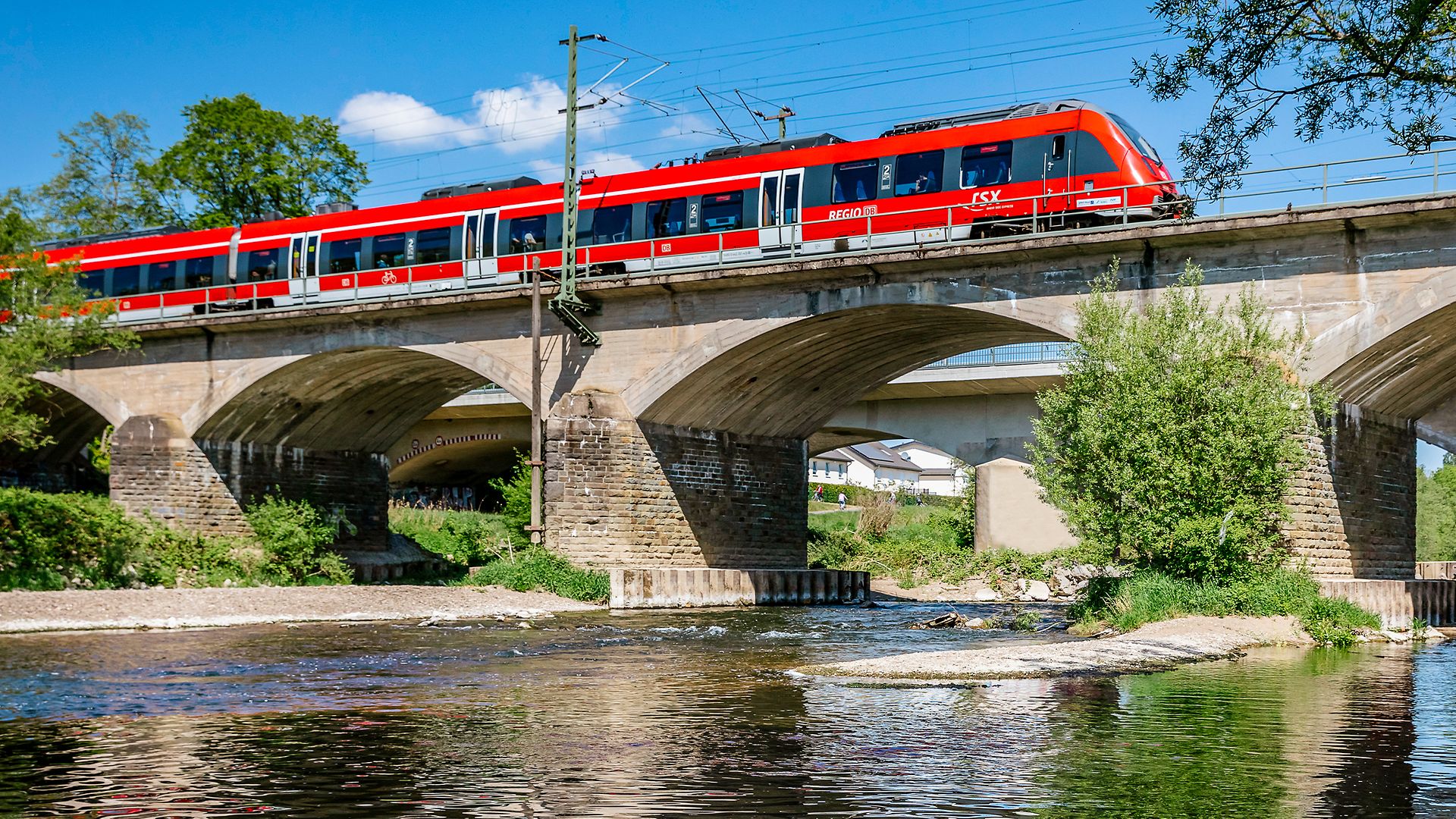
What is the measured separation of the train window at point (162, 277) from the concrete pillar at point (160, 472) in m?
4.05

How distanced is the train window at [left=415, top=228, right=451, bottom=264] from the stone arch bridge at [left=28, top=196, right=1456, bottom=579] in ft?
6.01

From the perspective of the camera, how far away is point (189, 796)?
9.59 m

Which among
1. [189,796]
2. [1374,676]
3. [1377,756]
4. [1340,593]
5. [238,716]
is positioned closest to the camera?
[189,796]

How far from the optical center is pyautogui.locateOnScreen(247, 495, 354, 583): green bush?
38688 millimetres

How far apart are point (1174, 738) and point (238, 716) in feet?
28.4

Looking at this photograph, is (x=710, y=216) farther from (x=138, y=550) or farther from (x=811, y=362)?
(x=138, y=550)

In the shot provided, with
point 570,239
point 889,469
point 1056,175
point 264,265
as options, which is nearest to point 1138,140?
point 1056,175

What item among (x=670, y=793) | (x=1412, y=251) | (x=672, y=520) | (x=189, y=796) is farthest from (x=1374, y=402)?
(x=189, y=796)

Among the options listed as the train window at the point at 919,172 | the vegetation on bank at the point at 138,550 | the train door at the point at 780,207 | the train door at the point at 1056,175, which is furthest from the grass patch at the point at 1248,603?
the vegetation on bank at the point at 138,550

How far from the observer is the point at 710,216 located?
109 feet

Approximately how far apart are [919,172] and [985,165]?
4.83ft

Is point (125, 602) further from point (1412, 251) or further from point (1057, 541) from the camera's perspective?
point (1057, 541)

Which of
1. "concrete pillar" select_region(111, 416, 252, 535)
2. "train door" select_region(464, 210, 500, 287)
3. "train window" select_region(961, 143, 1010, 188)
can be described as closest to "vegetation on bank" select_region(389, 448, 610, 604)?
"train door" select_region(464, 210, 500, 287)

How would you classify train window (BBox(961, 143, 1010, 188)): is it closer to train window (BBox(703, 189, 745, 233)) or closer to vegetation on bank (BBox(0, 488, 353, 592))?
train window (BBox(703, 189, 745, 233))
